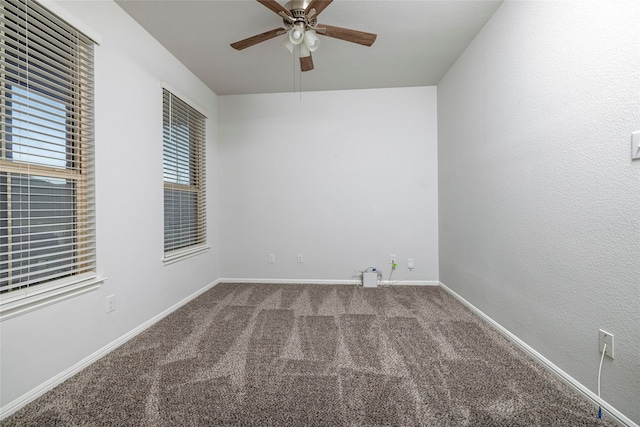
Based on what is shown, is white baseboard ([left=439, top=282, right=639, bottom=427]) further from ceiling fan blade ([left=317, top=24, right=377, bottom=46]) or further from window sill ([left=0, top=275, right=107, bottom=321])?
window sill ([left=0, top=275, right=107, bottom=321])

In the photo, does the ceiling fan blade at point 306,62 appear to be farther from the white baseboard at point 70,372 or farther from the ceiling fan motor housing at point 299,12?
the white baseboard at point 70,372

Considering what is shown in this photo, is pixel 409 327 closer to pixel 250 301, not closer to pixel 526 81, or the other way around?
pixel 250 301

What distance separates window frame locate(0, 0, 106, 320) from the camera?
1.32 meters

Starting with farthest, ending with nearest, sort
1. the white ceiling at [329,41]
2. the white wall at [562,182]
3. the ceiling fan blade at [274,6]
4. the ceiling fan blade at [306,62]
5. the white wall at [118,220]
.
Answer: the ceiling fan blade at [306,62] → the white ceiling at [329,41] → the ceiling fan blade at [274,6] → the white wall at [118,220] → the white wall at [562,182]

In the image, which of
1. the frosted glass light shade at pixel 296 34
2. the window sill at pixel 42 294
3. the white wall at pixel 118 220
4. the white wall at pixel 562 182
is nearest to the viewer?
the white wall at pixel 562 182

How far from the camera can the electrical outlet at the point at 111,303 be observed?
1.83 metres

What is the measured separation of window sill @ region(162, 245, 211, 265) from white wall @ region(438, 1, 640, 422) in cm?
291

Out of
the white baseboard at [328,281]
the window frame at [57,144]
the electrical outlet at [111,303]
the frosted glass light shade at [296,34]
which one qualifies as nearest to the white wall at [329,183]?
the white baseboard at [328,281]

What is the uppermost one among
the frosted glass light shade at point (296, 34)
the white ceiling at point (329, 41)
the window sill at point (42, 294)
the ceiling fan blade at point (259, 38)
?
the white ceiling at point (329, 41)

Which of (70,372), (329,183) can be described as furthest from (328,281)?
(70,372)

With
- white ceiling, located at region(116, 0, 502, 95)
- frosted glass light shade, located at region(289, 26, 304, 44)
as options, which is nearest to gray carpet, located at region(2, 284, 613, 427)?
frosted glass light shade, located at region(289, 26, 304, 44)

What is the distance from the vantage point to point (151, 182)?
2283mm

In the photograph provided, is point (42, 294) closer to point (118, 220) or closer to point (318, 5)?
point (118, 220)

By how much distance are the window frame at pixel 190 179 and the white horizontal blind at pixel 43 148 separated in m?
0.76
